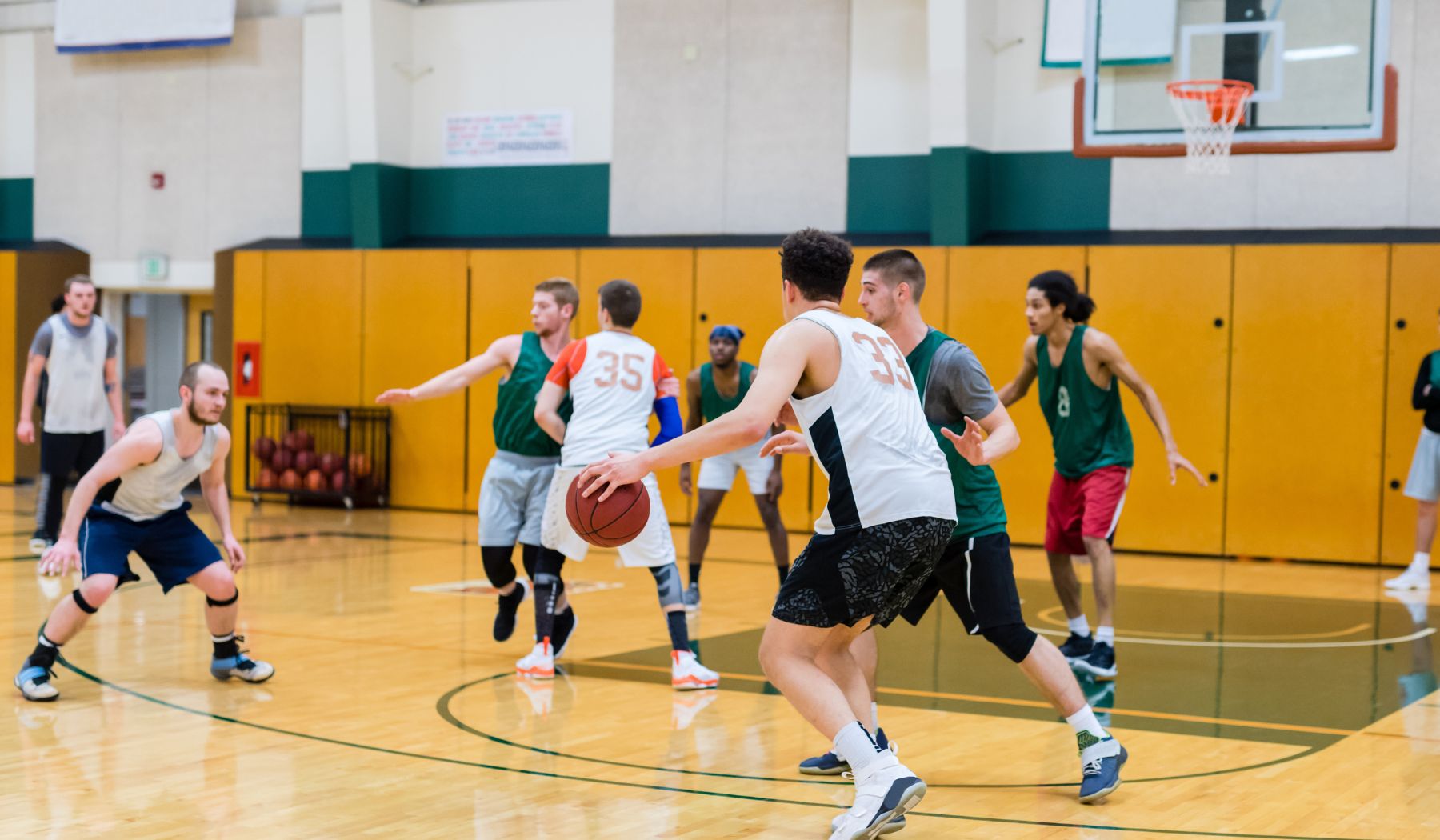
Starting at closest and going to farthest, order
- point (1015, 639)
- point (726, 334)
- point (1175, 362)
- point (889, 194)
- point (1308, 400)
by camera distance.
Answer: point (1015, 639) < point (726, 334) < point (1308, 400) < point (1175, 362) < point (889, 194)

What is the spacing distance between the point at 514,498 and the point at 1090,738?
10.3ft

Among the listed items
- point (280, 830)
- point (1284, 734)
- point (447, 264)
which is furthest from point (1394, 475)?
point (280, 830)

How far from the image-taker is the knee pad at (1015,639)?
4.94 m

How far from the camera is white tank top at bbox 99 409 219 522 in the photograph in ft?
20.4

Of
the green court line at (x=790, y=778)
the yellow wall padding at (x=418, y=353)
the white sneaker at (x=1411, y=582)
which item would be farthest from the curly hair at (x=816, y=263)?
the yellow wall padding at (x=418, y=353)

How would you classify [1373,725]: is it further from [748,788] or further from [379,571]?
[379,571]

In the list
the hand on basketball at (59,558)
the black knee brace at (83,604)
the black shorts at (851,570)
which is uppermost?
the black shorts at (851,570)

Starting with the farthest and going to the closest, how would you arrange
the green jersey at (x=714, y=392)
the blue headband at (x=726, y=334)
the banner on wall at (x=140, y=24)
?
the banner on wall at (x=140, y=24) < the green jersey at (x=714, y=392) < the blue headband at (x=726, y=334)

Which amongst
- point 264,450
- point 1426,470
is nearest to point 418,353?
point 264,450

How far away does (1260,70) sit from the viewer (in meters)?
9.95

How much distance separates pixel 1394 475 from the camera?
476 inches

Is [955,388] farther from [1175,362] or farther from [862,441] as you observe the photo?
[1175,362]

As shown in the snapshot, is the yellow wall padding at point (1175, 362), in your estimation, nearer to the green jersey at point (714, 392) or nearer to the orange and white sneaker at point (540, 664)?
the green jersey at point (714, 392)

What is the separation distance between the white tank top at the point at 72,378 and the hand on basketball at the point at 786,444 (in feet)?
24.1
